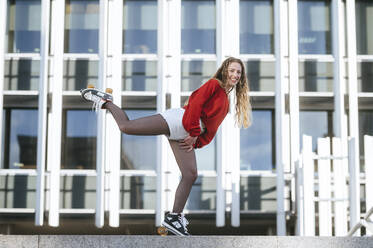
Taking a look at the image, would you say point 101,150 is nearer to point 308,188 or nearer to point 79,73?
point 79,73

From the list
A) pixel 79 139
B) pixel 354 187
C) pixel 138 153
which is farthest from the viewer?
pixel 79 139

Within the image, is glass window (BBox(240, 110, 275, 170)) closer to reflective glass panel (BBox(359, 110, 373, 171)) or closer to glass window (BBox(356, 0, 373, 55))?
reflective glass panel (BBox(359, 110, 373, 171))

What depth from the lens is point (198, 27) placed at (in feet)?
56.2

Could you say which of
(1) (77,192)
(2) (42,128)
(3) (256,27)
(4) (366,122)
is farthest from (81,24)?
(4) (366,122)

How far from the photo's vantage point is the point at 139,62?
16609 mm

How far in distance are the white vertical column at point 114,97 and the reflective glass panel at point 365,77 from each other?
5407mm

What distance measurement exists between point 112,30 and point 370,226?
8808 mm

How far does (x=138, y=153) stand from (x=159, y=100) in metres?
1.55

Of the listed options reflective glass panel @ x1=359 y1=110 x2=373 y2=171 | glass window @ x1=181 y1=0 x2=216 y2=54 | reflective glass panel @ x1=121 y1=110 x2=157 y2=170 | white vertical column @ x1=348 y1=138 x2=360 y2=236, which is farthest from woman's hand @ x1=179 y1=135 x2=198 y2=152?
reflective glass panel @ x1=359 y1=110 x2=373 y2=171

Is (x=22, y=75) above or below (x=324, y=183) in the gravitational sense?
above

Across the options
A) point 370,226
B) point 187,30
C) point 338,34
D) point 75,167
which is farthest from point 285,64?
point 370,226

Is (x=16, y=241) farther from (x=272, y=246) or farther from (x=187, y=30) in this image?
(x=187, y=30)

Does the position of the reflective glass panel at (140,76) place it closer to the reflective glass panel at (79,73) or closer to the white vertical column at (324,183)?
→ the reflective glass panel at (79,73)

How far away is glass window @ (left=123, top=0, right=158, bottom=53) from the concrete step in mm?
11645
